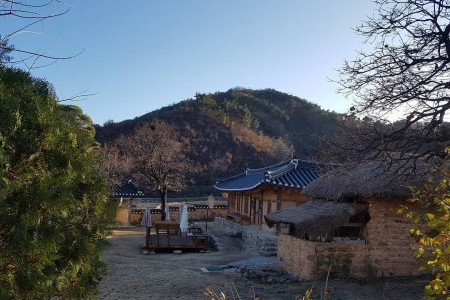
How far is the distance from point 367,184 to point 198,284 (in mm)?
4982

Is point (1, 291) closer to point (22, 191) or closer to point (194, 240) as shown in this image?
point (22, 191)

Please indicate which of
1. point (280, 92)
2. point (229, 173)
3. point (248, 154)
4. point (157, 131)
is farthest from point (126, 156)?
point (280, 92)

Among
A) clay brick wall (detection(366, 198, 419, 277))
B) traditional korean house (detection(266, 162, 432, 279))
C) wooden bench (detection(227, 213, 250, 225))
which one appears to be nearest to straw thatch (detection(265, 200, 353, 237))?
traditional korean house (detection(266, 162, 432, 279))

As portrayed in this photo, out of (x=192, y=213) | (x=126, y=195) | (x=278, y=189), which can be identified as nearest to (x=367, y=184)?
(x=278, y=189)

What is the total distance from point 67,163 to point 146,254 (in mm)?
13849

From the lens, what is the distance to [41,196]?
10.4 ft

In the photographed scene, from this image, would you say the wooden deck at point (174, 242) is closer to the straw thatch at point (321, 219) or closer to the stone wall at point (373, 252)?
the straw thatch at point (321, 219)

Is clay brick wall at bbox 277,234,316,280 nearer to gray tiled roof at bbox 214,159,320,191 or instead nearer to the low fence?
gray tiled roof at bbox 214,159,320,191

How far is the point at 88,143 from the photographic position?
4105 mm

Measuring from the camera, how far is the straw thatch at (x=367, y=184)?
34.3 ft

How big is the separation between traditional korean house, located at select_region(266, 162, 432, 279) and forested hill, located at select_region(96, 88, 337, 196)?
27889mm

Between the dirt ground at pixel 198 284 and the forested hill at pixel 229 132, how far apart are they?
2576 centimetres

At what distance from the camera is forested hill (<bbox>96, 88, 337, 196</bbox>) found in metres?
49.5

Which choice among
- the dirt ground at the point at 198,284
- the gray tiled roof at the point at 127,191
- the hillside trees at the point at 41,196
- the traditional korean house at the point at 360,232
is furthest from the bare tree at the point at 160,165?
the hillside trees at the point at 41,196
